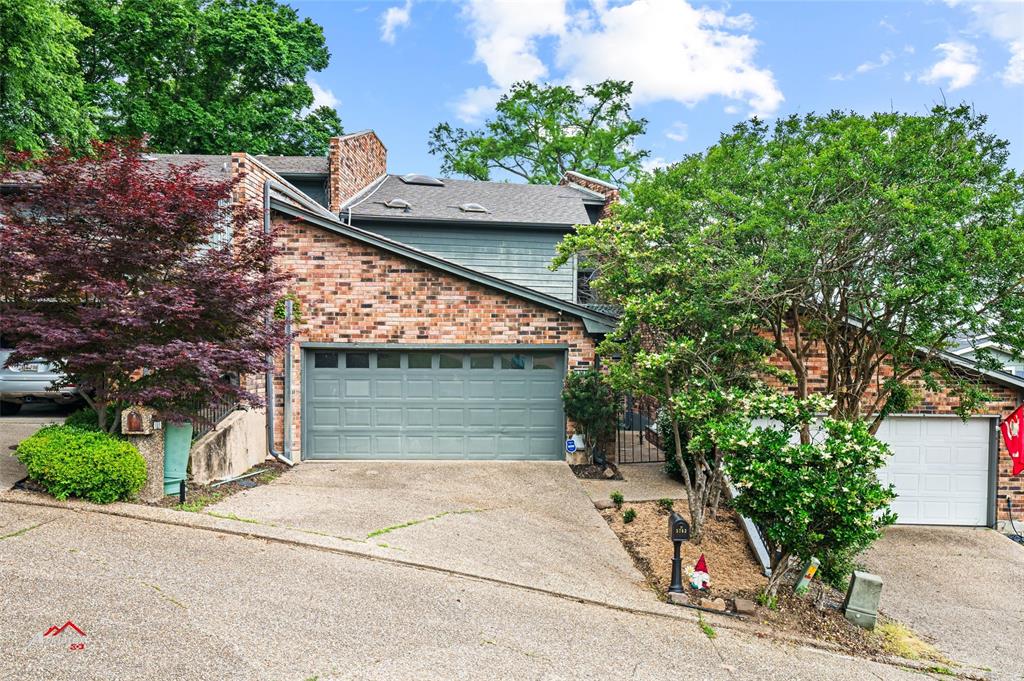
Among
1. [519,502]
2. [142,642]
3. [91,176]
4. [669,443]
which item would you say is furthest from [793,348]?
[91,176]

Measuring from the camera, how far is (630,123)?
A: 102 ft

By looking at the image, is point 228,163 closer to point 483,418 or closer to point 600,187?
point 483,418

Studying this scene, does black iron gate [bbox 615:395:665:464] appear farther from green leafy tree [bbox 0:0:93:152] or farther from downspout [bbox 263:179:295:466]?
green leafy tree [bbox 0:0:93:152]

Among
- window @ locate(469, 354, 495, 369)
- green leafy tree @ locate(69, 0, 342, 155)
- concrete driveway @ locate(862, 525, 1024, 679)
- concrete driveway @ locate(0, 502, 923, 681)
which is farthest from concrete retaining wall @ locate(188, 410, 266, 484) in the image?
green leafy tree @ locate(69, 0, 342, 155)

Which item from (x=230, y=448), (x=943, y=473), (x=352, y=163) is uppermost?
(x=352, y=163)

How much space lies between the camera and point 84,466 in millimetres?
6441

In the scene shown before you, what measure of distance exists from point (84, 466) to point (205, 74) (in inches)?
1061

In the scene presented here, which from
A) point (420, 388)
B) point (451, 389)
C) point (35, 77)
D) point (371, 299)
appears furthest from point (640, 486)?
point (35, 77)

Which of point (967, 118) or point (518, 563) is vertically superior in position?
point (967, 118)

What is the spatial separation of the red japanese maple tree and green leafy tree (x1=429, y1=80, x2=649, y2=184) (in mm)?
25103

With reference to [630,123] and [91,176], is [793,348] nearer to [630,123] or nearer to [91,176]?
[91,176]

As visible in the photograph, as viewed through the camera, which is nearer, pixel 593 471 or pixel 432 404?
pixel 593 471

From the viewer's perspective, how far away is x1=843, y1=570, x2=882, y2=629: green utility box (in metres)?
5.70

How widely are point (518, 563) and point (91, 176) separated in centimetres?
649
